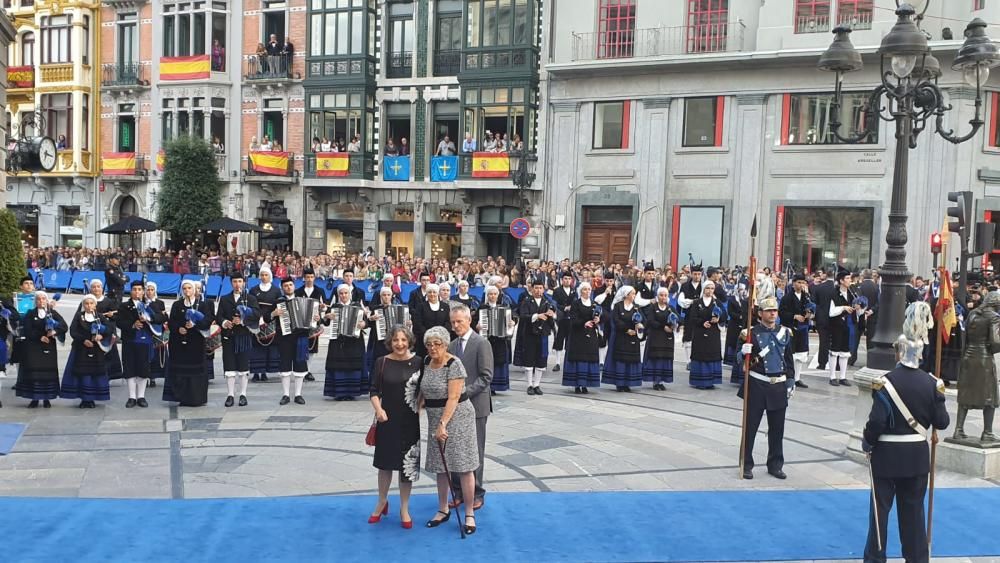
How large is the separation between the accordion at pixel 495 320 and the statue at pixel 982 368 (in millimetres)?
6522

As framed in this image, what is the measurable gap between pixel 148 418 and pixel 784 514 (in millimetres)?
8373

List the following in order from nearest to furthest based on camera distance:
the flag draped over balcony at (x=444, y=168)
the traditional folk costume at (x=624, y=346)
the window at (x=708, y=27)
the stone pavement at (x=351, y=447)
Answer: the stone pavement at (x=351, y=447) → the traditional folk costume at (x=624, y=346) → the window at (x=708, y=27) → the flag draped over balcony at (x=444, y=168)

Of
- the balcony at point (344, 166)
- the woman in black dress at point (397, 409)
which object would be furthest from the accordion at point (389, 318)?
the balcony at point (344, 166)

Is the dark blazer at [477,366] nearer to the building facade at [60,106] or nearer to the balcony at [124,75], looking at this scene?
the balcony at [124,75]

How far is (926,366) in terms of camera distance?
16875 mm

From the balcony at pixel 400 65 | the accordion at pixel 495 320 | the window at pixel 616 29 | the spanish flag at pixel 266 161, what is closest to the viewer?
the accordion at pixel 495 320

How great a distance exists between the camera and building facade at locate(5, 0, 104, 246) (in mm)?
39281

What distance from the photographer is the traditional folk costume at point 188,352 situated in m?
12.7

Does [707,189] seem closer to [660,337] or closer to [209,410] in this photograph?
[660,337]

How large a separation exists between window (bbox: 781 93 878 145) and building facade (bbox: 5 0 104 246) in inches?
1151

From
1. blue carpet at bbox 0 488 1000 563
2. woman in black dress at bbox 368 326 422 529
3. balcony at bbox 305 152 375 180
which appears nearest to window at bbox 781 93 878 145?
balcony at bbox 305 152 375 180

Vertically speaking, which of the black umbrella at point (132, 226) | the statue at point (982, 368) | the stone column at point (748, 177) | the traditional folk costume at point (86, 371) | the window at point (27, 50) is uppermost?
the window at point (27, 50)

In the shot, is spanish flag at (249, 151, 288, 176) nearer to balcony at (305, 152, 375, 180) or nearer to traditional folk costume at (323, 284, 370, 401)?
balcony at (305, 152, 375, 180)

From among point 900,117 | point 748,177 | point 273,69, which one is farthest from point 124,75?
point 900,117
